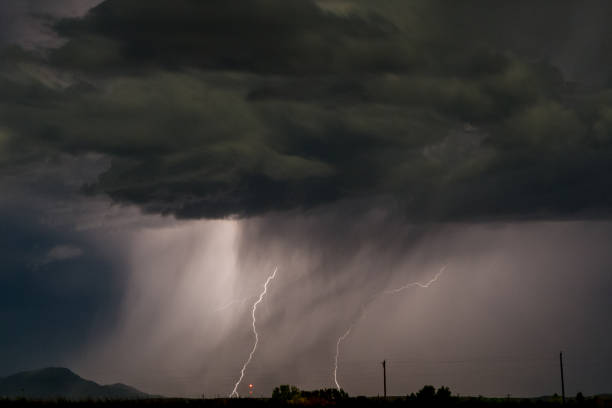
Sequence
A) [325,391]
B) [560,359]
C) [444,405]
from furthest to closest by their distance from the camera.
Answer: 1. [560,359]
2. [325,391]
3. [444,405]

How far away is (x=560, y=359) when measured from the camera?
14488 cm

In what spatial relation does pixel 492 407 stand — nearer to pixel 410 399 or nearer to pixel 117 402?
pixel 410 399

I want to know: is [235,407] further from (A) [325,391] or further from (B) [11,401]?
(B) [11,401]

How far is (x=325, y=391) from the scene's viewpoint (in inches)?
4429

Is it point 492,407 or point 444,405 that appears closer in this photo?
point 444,405

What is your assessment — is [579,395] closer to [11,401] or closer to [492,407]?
[492,407]

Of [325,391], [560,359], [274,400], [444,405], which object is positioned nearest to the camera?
[444,405]

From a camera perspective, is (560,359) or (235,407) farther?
(560,359)

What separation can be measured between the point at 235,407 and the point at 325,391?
13891 mm

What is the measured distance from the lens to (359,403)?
346 feet

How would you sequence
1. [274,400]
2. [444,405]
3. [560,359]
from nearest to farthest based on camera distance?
[444,405]
[274,400]
[560,359]

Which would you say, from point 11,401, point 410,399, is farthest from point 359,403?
point 11,401

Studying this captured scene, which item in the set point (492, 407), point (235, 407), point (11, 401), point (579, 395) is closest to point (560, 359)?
point (579, 395)

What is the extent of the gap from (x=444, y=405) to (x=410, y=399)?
6788mm
